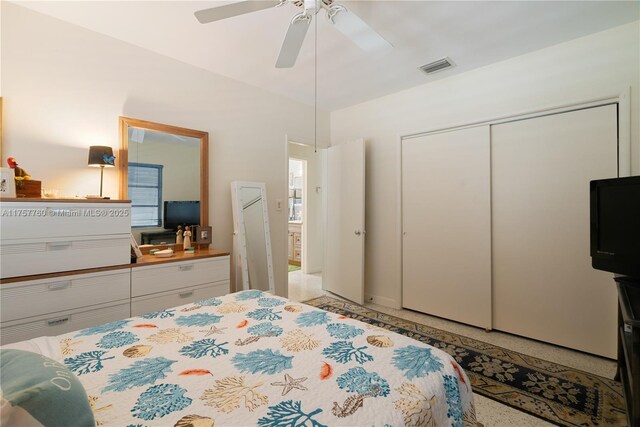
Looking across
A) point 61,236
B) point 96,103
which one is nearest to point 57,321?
point 61,236

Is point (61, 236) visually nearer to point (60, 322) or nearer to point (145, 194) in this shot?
point (60, 322)

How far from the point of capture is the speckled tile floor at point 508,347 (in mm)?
1728

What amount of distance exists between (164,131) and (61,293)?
1.54 metres

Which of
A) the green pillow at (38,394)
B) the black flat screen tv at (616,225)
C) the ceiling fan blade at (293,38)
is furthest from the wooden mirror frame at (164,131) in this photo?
the black flat screen tv at (616,225)

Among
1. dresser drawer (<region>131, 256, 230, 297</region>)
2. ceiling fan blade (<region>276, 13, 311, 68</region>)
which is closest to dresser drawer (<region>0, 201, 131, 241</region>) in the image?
dresser drawer (<region>131, 256, 230, 297</region>)

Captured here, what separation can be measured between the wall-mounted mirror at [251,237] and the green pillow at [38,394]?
2318 millimetres

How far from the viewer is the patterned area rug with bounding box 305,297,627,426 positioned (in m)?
1.74

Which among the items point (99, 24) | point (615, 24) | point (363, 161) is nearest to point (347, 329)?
point (363, 161)

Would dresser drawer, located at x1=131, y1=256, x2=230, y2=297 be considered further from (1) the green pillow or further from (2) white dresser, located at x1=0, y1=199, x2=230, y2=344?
(1) the green pillow

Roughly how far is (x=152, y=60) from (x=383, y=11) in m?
2.06

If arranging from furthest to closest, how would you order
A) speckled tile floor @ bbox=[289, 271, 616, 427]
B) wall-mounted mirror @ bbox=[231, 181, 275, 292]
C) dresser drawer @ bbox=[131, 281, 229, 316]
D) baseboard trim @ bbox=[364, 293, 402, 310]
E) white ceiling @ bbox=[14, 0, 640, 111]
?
1. baseboard trim @ bbox=[364, 293, 402, 310]
2. wall-mounted mirror @ bbox=[231, 181, 275, 292]
3. dresser drawer @ bbox=[131, 281, 229, 316]
4. white ceiling @ bbox=[14, 0, 640, 111]
5. speckled tile floor @ bbox=[289, 271, 616, 427]

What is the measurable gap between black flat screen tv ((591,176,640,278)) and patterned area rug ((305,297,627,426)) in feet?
2.70

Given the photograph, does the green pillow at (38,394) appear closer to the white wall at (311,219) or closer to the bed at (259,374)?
the bed at (259,374)

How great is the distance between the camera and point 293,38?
5.87 feet
